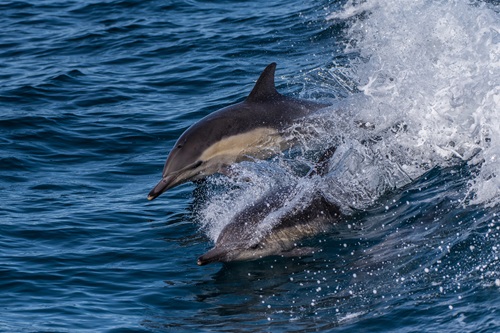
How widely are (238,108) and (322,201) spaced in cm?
255

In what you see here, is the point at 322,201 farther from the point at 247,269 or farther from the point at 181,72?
the point at 181,72

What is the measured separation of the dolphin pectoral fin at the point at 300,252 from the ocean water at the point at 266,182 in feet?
0.50

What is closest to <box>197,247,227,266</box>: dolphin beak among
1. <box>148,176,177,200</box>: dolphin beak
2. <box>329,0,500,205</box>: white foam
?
<box>148,176,177,200</box>: dolphin beak

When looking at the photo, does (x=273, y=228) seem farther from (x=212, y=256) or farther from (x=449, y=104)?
(x=449, y=104)

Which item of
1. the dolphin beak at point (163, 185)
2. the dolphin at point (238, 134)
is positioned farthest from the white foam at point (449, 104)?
the dolphin beak at point (163, 185)

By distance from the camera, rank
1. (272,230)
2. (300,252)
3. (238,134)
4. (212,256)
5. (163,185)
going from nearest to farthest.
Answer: (212,256) < (300,252) < (272,230) < (163,185) < (238,134)

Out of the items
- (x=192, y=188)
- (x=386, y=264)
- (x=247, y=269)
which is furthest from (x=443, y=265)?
(x=192, y=188)

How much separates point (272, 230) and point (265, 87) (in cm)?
285

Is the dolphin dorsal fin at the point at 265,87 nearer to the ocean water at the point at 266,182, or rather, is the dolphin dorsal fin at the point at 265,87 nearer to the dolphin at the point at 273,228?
the ocean water at the point at 266,182

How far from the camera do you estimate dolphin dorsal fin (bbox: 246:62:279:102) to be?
1270 centimetres

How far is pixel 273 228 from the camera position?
10.6m

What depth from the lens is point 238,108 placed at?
12.9 m

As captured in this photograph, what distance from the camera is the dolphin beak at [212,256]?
991 cm

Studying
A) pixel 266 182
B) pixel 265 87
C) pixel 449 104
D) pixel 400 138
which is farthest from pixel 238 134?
pixel 449 104
